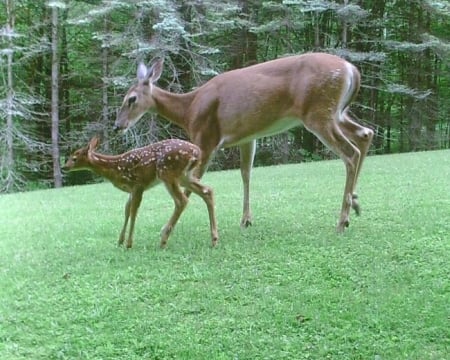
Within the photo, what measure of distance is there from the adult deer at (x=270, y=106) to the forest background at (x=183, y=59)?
8.48 m

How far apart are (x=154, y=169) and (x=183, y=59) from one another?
11316 millimetres

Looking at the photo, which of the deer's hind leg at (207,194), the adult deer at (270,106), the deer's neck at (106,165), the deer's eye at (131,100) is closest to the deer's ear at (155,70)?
the adult deer at (270,106)

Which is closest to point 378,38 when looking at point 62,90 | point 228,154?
point 228,154

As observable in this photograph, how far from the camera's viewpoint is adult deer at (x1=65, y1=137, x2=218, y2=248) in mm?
4656

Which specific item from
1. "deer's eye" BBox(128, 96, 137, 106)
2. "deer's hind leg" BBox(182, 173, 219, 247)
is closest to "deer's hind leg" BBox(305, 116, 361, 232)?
"deer's hind leg" BBox(182, 173, 219, 247)

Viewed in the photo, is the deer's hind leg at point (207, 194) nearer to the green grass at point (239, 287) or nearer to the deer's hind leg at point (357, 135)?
the green grass at point (239, 287)

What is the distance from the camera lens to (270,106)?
5316 mm

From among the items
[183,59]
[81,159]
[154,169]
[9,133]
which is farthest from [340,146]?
[9,133]

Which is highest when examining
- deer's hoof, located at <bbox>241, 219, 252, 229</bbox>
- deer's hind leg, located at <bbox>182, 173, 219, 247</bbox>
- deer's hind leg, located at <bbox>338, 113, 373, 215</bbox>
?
deer's hind leg, located at <bbox>338, 113, 373, 215</bbox>

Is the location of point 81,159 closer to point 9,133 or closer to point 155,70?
point 155,70

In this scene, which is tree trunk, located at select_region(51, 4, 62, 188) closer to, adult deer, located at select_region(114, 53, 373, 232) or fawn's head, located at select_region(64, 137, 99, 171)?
adult deer, located at select_region(114, 53, 373, 232)

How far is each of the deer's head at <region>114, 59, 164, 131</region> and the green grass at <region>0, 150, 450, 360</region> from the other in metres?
1.02

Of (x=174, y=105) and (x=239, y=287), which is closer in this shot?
(x=239, y=287)

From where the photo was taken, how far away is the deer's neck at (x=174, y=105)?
579 centimetres
